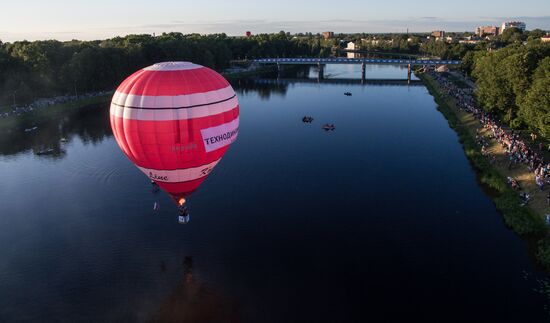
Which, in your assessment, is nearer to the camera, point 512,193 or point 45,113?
point 512,193

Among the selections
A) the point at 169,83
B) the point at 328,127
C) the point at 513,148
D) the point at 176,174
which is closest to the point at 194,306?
the point at 176,174

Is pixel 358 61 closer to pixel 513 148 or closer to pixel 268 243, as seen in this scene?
pixel 513 148

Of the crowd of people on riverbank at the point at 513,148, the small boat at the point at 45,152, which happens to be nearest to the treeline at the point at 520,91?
the crowd of people on riverbank at the point at 513,148

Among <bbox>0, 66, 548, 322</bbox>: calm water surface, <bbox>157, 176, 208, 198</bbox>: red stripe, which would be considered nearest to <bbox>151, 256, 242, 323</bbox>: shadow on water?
Answer: <bbox>0, 66, 548, 322</bbox>: calm water surface

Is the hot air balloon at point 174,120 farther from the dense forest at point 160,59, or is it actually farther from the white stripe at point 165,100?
the dense forest at point 160,59

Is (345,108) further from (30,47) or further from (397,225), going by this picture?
(30,47)
